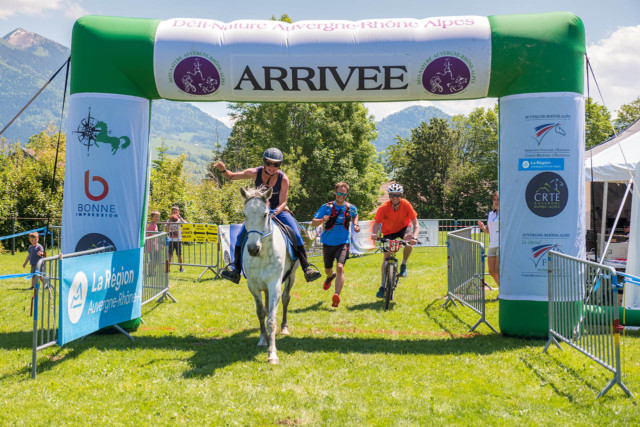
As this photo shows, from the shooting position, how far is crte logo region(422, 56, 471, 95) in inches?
296

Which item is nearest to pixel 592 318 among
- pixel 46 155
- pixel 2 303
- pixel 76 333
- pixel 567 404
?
pixel 567 404

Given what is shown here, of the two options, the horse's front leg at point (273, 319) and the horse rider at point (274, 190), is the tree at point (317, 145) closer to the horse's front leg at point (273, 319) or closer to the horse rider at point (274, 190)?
the horse rider at point (274, 190)

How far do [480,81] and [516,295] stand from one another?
3423 millimetres

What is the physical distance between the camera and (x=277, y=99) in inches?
320

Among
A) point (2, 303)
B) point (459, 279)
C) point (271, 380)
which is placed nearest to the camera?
point (271, 380)

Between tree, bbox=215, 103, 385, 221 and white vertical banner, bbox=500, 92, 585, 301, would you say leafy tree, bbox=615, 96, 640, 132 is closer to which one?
tree, bbox=215, 103, 385, 221

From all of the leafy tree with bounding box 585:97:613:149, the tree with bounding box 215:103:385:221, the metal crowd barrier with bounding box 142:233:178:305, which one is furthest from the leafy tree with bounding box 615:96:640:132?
the metal crowd barrier with bounding box 142:233:178:305

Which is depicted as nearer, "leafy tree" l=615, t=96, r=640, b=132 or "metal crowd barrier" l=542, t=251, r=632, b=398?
"metal crowd barrier" l=542, t=251, r=632, b=398

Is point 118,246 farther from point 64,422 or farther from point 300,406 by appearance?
point 300,406

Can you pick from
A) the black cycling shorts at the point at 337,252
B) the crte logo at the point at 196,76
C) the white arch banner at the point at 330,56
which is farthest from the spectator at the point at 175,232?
the white arch banner at the point at 330,56

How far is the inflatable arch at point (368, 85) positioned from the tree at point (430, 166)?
144ft

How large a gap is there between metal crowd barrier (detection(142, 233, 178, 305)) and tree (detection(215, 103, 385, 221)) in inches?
976

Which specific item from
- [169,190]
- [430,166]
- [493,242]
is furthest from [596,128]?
[493,242]

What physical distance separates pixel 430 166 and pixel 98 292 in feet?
155
